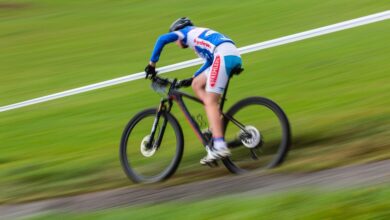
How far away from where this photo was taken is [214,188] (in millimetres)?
7449

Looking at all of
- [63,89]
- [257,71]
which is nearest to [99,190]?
[257,71]

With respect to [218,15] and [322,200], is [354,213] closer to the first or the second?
[322,200]

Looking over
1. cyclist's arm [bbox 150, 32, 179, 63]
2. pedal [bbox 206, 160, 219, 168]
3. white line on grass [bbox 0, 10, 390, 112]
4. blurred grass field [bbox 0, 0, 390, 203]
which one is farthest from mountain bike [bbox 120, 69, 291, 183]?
white line on grass [bbox 0, 10, 390, 112]

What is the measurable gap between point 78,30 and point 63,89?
30.9 feet

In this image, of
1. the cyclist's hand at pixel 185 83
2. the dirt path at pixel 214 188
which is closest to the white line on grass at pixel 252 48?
the dirt path at pixel 214 188

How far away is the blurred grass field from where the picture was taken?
916cm

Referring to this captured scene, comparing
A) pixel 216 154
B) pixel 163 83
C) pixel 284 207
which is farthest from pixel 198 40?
pixel 284 207

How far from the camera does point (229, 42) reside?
8102mm

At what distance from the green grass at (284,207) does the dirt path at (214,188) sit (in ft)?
1.28

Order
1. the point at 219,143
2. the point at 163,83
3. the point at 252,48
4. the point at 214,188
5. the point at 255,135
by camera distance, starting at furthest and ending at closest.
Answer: the point at 252,48, the point at 163,83, the point at 219,143, the point at 255,135, the point at 214,188

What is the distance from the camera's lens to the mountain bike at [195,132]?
7801mm

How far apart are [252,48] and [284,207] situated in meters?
12.1

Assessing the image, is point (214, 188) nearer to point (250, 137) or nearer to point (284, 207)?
point (250, 137)

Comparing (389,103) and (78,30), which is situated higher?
(78,30)
